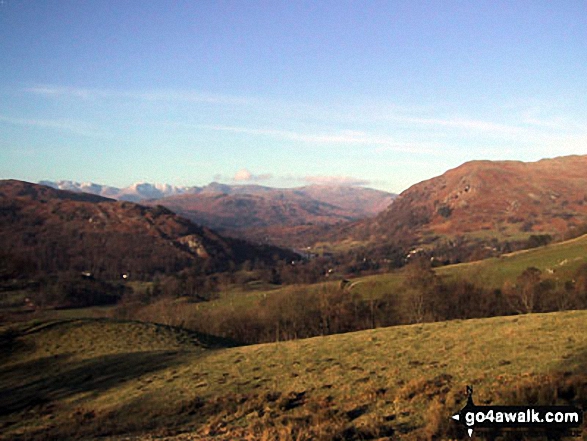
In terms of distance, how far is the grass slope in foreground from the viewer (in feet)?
47.0

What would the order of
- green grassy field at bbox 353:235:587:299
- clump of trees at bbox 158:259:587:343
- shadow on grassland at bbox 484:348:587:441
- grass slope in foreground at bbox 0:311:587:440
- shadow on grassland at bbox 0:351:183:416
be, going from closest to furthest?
1. shadow on grassland at bbox 484:348:587:441
2. grass slope in foreground at bbox 0:311:587:440
3. shadow on grassland at bbox 0:351:183:416
4. clump of trees at bbox 158:259:587:343
5. green grassy field at bbox 353:235:587:299

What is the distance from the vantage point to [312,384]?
2047 centimetres

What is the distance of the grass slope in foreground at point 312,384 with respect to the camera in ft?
47.0

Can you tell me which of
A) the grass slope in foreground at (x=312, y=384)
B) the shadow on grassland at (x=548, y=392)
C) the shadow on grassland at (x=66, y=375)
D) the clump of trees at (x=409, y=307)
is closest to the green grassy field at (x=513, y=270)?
the clump of trees at (x=409, y=307)

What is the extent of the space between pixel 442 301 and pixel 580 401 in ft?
178

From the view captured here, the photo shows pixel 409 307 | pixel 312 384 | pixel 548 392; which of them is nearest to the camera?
pixel 548 392

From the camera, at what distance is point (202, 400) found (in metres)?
20.2

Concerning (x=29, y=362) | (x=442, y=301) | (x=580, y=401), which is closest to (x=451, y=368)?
(x=580, y=401)

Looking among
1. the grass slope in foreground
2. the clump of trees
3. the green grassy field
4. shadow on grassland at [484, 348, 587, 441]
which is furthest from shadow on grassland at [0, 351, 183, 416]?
the green grassy field

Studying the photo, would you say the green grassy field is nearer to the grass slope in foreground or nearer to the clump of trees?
the clump of trees

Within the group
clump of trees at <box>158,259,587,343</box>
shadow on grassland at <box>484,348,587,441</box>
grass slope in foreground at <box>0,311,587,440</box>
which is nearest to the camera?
shadow on grassland at <box>484,348,587,441</box>

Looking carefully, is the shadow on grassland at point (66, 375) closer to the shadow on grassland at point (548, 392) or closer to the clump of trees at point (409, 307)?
the shadow on grassland at point (548, 392)

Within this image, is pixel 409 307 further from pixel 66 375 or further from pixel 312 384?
pixel 312 384

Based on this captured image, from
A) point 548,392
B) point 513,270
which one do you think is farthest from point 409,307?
point 548,392
